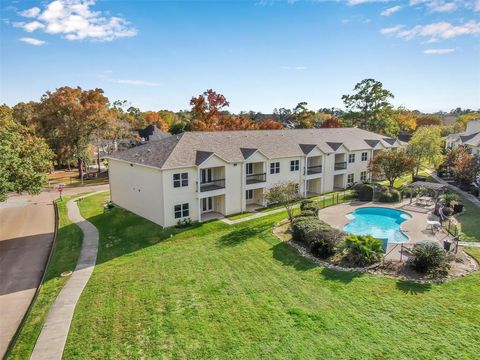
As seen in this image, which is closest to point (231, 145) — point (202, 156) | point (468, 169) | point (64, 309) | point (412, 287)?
point (202, 156)

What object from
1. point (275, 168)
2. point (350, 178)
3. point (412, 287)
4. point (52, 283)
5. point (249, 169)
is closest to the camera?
point (412, 287)

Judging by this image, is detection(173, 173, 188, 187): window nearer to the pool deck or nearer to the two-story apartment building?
the two-story apartment building

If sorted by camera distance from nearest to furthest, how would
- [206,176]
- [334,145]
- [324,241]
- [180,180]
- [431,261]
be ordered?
1. [431,261]
2. [324,241]
3. [180,180]
4. [206,176]
5. [334,145]

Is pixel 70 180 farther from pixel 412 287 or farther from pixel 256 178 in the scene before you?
pixel 412 287

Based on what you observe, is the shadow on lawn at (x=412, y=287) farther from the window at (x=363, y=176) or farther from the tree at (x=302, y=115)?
the tree at (x=302, y=115)

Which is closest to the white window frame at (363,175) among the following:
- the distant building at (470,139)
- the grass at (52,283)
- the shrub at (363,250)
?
the distant building at (470,139)

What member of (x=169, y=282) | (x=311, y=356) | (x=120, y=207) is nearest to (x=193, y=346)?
(x=311, y=356)

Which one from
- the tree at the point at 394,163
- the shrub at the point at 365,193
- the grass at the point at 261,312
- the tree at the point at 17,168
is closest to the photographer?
the grass at the point at 261,312
